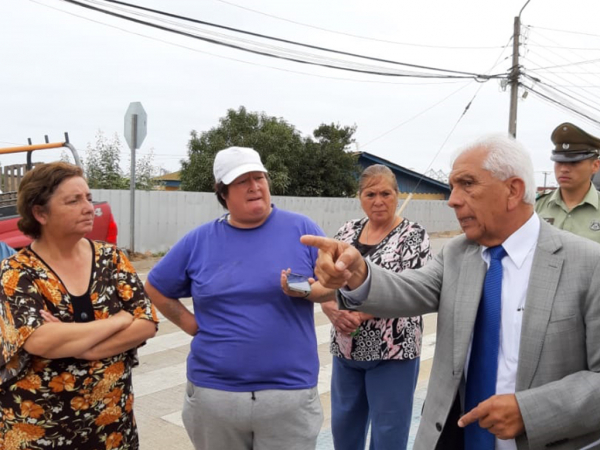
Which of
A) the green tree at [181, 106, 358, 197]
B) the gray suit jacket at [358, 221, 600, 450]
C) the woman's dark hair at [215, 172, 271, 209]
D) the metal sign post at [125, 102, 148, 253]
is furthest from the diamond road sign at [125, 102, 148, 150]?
the gray suit jacket at [358, 221, 600, 450]

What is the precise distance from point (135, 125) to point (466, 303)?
1121cm

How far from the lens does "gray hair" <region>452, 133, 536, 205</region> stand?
1970 mm

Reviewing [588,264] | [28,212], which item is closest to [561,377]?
[588,264]

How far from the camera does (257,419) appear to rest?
8.69 ft

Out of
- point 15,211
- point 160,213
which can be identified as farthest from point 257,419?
point 160,213

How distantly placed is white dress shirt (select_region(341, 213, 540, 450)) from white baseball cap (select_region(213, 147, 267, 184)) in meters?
1.00

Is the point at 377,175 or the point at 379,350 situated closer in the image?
the point at 379,350

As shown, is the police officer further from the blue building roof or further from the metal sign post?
the blue building roof

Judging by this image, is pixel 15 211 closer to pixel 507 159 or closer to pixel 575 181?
pixel 575 181

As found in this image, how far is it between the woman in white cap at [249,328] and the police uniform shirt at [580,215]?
2042 mm

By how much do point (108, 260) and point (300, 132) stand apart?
2118 cm

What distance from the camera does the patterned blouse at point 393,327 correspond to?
3355 millimetres

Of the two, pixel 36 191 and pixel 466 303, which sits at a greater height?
pixel 36 191

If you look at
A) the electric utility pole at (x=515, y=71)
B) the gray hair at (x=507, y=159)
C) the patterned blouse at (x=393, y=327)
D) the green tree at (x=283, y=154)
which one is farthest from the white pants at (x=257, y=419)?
the electric utility pole at (x=515, y=71)
